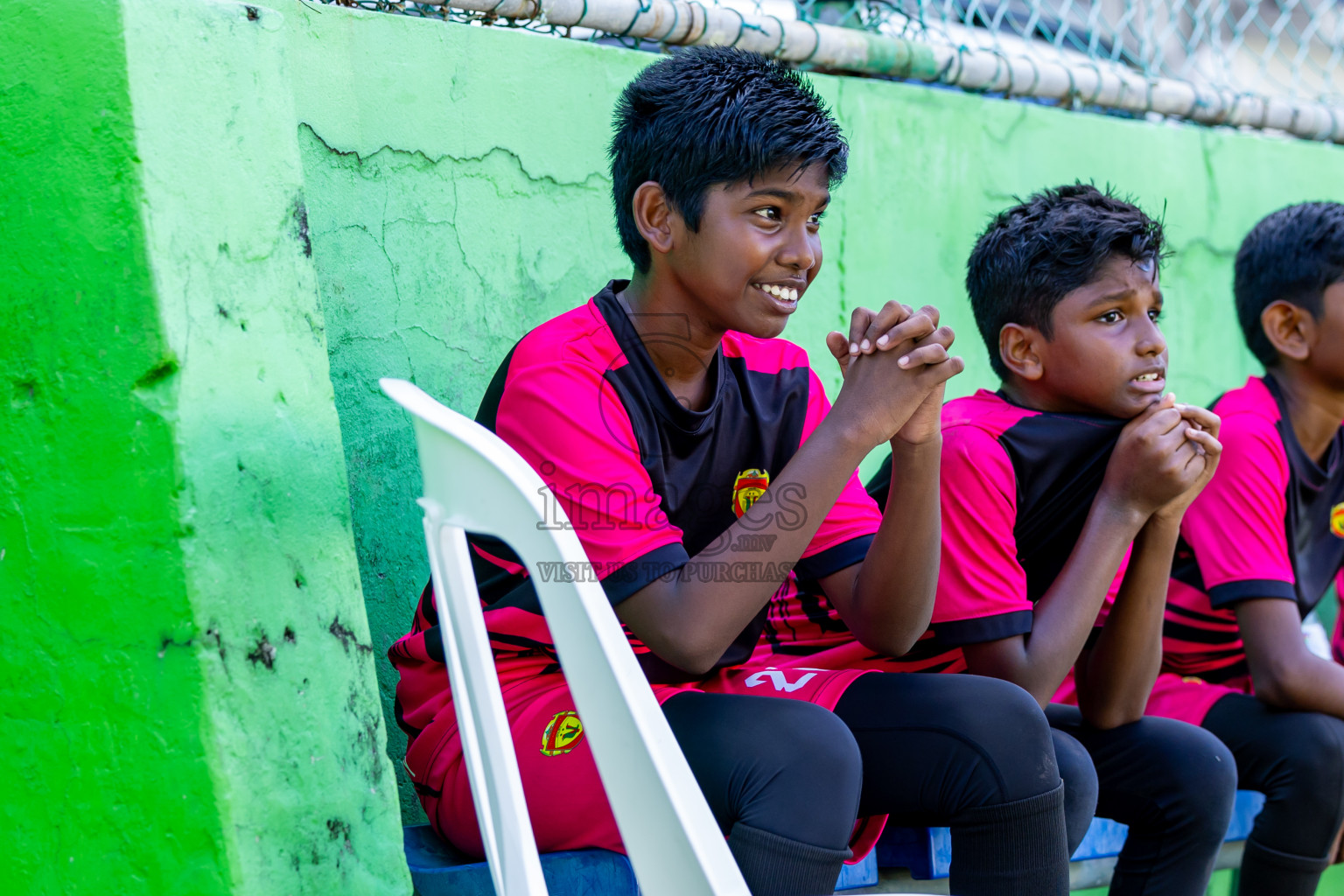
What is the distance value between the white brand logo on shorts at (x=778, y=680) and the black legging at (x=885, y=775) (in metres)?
0.09

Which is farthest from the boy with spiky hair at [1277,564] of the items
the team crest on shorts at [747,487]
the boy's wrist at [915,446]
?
the team crest on shorts at [747,487]

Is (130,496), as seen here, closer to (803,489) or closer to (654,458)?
(654,458)

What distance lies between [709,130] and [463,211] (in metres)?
0.56

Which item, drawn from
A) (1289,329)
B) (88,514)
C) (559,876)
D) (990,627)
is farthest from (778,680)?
(1289,329)

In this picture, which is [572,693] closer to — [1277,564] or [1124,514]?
[1124,514]

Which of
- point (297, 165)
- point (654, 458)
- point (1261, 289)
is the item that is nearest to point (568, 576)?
point (654, 458)

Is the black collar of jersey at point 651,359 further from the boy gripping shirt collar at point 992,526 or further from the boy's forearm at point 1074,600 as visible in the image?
the boy's forearm at point 1074,600

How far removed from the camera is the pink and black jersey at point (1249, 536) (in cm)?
214

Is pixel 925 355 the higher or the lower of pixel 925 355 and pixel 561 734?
the higher

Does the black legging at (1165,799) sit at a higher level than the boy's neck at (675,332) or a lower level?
lower

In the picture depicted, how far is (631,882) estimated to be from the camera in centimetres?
145

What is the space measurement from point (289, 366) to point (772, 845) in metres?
0.74

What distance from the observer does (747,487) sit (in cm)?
175

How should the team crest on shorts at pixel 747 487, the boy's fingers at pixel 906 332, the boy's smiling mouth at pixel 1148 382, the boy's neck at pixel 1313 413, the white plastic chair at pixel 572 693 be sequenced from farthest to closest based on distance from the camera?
the boy's neck at pixel 1313 413 < the boy's smiling mouth at pixel 1148 382 < the team crest on shorts at pixel 747 487 < the boy's fingers at pixel 906 332 < the white plastic chair at pixel 572 693
